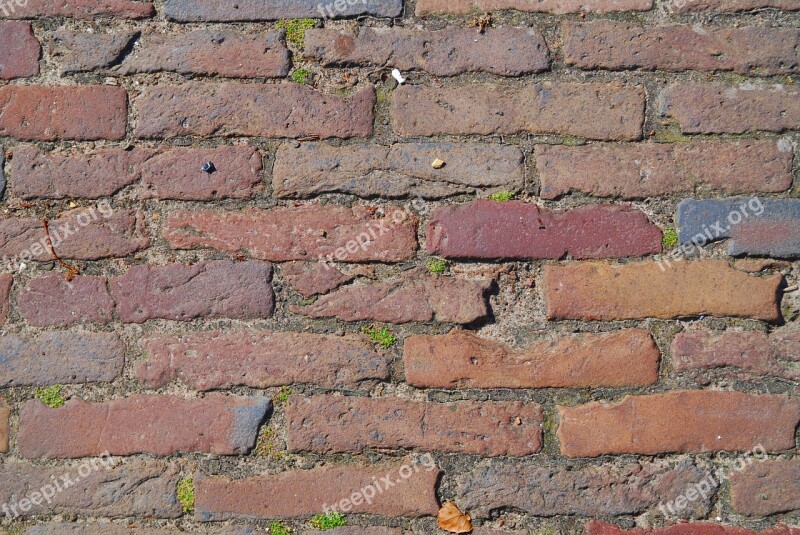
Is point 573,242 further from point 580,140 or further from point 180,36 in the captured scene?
point 180,36

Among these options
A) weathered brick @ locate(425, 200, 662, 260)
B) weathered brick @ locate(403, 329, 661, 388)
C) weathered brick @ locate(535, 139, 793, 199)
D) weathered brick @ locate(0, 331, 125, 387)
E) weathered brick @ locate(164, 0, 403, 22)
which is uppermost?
weathered brick @ locate(164, 0, 403, 22)

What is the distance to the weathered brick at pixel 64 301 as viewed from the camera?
143 centimetres

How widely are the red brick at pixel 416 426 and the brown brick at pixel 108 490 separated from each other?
284 mm

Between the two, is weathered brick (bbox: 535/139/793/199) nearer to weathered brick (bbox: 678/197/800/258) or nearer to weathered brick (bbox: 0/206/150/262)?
weathered brick (bbox: 678/197/800/258)

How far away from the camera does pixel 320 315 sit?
4.68ft

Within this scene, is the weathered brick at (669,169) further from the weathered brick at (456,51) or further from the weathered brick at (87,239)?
the weathered brick at (87,239)

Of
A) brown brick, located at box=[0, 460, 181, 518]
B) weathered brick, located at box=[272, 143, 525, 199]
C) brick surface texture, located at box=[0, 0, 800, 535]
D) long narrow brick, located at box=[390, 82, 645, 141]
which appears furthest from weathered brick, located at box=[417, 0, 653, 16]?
brown brick, located at box=[0, 460, 181, 518]

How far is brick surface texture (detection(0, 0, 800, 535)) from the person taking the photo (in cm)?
140

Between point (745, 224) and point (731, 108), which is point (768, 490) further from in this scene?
point (731, 108)

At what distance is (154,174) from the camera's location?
1.45 metres

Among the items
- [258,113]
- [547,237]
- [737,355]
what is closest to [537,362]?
[547,237]

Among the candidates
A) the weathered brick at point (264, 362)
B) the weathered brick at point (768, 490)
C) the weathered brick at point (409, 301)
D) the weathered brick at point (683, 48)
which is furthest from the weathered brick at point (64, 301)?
the weathered brick at point (768, 490)

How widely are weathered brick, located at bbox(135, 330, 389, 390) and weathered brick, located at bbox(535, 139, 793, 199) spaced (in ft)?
1.74

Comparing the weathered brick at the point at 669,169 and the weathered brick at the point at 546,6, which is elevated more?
the weathered brick at the point at 546,6
